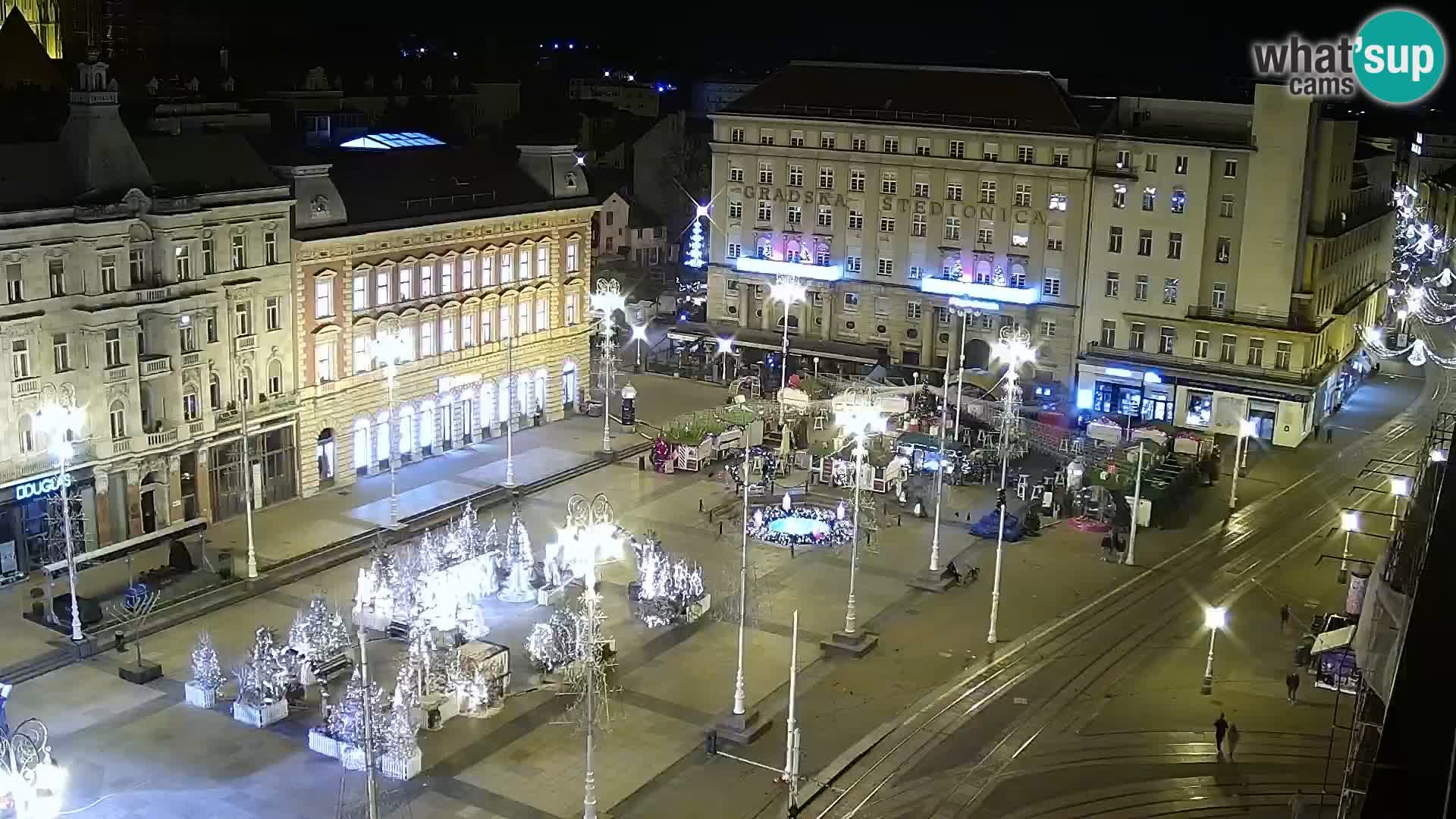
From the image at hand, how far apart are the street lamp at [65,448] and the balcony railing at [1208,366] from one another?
53.5m

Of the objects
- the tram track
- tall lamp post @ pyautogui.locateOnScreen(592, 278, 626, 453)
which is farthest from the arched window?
the tram track

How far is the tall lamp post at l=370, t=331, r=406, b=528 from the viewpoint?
59.1 metres

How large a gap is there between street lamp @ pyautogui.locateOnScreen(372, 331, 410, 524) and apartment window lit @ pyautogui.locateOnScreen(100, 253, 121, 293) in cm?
1072

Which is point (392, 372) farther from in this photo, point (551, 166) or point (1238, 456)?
point (1238, 456)

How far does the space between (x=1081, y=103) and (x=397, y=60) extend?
5442 centimetres

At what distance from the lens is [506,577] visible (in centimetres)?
5206

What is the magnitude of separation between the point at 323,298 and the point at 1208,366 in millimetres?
46584

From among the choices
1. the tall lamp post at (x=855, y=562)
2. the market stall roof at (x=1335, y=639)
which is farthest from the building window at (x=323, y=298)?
the market stall roof at (x=1335, y=639)

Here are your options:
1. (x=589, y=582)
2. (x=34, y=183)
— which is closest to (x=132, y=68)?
(x=34, y=183)

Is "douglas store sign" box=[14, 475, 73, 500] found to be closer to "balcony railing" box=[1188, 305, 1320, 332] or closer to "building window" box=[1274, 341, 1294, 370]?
"balcony railing" box=[1188, 305, 1320, 332]

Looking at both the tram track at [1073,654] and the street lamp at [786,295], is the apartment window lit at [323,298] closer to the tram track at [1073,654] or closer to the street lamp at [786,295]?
the street lamp at [786,295]

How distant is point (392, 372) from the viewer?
59.9 meters

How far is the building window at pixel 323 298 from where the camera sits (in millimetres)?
61938

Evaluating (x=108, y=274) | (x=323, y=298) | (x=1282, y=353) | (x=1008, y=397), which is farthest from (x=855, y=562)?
(x=1282, y=353)
